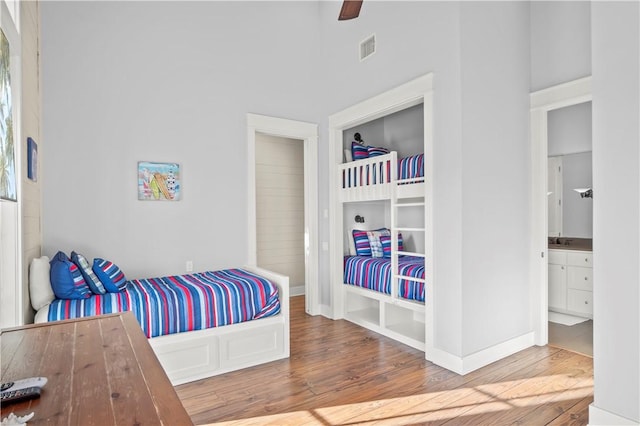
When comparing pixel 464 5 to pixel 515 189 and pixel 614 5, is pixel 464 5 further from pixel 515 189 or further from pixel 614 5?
pixel 515 189

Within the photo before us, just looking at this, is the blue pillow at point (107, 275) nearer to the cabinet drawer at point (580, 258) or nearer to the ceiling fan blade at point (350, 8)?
the ceiling fan blade at point (350, 8)

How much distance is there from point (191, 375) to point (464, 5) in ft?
11.9

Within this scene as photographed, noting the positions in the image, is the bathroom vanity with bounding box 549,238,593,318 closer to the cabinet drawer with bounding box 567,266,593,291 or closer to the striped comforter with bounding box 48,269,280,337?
the cabinet drawer with bounding box 567,266,593,291

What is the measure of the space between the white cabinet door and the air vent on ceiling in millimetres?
3322

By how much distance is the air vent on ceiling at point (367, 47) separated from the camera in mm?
3822

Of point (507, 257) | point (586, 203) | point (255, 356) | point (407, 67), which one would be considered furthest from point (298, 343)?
point (586, 203)

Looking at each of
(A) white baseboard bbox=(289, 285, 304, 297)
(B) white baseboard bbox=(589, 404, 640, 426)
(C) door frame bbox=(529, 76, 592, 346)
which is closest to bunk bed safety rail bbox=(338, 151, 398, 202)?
(C) door frame bbox=(529, 76, 592, 346)

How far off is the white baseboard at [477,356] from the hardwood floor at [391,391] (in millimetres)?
50

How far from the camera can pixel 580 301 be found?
4.12 meters

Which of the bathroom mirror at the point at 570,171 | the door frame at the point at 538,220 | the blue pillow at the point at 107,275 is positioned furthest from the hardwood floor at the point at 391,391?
the bathroom mirror at the point at 570,171

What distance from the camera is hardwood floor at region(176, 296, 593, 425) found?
7.38 ft

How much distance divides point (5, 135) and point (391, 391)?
272 cm

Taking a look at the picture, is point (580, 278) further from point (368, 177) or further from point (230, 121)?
point (230, 121)

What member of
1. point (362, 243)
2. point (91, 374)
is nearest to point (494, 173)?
point (362, 243)
